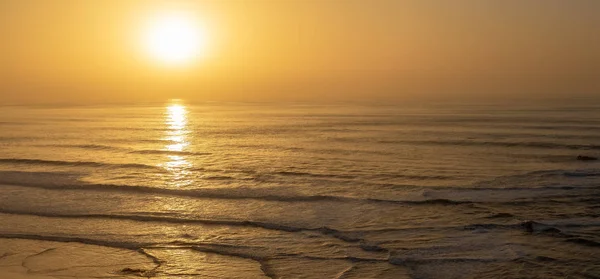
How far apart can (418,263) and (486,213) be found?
11.9 feet

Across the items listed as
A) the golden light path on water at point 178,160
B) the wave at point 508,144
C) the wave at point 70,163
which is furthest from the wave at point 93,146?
the wave at point 508,144

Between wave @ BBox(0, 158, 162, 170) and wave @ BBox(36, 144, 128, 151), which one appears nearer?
wave @ BBox(0, 158, 162, 170)

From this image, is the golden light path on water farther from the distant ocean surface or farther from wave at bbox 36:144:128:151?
wave at bbox 36:144:128:151

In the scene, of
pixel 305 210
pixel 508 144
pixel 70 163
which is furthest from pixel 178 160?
pixel 508 144

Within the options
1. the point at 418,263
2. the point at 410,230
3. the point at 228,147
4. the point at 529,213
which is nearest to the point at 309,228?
the point at 410,230

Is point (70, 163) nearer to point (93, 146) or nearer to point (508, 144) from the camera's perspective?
point (93, 146)

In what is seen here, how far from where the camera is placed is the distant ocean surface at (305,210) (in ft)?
30.2

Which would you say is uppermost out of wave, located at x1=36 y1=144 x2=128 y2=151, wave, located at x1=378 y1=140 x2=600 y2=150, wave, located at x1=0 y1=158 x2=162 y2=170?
wave, located at x1=378 y1=140 x2=600 y2=150

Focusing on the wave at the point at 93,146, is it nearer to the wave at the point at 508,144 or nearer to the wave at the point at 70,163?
the wave at the point at 70,163

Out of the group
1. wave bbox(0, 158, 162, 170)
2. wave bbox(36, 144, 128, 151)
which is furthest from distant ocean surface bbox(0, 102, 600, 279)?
wave bbox(36, 144, 128, 151)

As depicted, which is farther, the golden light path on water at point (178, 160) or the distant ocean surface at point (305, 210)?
the golden light path on water at point (178, 160)

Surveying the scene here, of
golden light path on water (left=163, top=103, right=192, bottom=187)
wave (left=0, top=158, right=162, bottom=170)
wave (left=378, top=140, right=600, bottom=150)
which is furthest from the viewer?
wave (left=378, top=140, right=600, bottom=150)

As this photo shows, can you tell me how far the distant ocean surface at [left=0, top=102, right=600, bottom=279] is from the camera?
9.20m

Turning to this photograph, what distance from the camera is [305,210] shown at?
13031 mm
